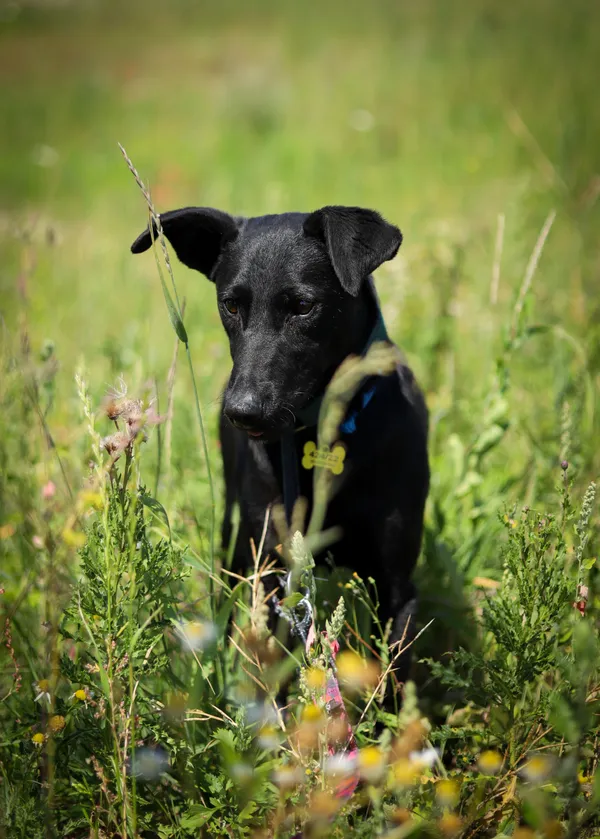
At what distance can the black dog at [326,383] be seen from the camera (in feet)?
7.50

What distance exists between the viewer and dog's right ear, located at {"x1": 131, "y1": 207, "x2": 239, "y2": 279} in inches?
101

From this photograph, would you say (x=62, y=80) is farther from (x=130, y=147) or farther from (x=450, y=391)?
(x=450, y=391)

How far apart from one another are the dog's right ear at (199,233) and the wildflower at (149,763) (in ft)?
4.56

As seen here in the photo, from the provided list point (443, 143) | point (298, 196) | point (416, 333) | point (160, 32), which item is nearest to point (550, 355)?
point (416, 333)

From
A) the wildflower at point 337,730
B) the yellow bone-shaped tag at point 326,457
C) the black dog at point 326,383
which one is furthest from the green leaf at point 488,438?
the wildflower at point 337,730

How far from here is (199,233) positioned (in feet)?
8.89

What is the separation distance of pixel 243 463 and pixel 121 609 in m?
1.01

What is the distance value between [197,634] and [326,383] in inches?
34.9

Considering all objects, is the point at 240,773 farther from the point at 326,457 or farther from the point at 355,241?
the point at 355,241

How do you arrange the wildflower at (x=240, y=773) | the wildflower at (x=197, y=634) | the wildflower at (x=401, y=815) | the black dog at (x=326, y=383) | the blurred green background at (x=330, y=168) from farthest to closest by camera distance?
the blurred green background at (x=330, y=168), the black dog at (x=326, y=383), the wildflower at (x=197, y=634), the wildflower at (x=401, y=815), the wildflower at (x=240, y=773)

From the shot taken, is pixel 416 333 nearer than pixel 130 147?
Yes

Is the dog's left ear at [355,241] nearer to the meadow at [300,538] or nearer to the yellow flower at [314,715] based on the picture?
the meadow at [300,538]

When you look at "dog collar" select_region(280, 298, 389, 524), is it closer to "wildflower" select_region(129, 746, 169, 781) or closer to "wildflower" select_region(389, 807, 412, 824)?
"wildflower" select_region(129, 746, 169, 781)

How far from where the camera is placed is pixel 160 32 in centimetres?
1496
